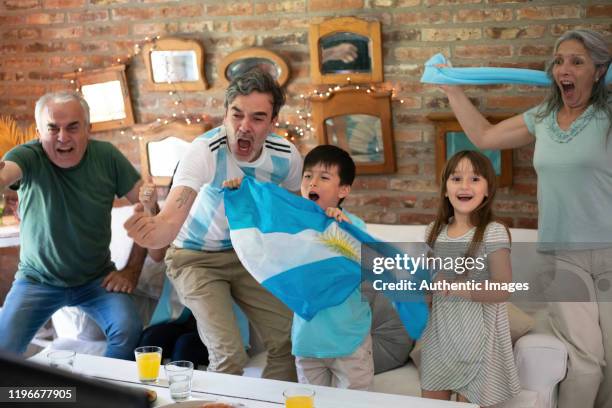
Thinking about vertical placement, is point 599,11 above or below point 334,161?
above

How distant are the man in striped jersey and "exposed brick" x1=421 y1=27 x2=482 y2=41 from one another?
41.5 inches

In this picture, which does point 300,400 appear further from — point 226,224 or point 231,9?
point 231,9

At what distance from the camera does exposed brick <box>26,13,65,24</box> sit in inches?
166

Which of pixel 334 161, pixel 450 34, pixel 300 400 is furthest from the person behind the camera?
pixel 450 34

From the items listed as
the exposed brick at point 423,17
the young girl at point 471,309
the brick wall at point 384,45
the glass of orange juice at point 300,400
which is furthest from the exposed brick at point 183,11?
the glass of orange juice at point 300,400

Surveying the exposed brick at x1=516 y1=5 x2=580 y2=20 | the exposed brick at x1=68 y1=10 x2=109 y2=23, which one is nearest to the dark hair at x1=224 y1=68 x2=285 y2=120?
the exposed brick at x1=516 y1=5 x2=580 y2=20

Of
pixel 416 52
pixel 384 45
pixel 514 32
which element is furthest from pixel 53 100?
pixel 514 32

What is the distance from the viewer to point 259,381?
7.12 ft

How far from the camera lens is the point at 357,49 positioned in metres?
3.67

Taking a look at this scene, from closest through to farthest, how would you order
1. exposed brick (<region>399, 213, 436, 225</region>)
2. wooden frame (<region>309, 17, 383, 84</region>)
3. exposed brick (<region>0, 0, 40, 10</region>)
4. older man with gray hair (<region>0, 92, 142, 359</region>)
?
1. older man with gray hair (<region>0, 92, 142, 359</region>)
2. wooden frame (<region>309, 17, 383, 84</region>)
3. exposed brick (<region>399, 213, 436, 225</region>)
4. exposed brick (<region>0, 0, 40, 10</region>)

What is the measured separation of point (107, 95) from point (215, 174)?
5.68 ft

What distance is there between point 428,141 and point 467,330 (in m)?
1.44

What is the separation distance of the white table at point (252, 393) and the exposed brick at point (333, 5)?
6.76 feet

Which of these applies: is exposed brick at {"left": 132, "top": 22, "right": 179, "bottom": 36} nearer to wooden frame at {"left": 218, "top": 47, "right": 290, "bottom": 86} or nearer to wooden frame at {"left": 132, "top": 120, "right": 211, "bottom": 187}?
wooden frame at {"left": 218, "top": 47, "right": 290, "bottom": 86}
